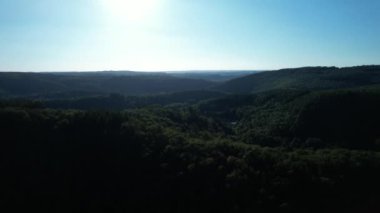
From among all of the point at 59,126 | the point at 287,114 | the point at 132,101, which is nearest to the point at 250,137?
the point at 287,114

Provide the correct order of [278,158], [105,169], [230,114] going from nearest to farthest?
[278,158]
[105,169]
[230,114]

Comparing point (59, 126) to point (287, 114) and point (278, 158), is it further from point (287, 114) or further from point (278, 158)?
point (287, 114)

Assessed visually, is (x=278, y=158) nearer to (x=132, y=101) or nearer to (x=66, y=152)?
(x=66, y=152)

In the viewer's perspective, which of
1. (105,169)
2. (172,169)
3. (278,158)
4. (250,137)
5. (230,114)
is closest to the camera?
(278,158)

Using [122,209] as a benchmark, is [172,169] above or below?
above

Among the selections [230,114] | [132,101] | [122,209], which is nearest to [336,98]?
[230,114]

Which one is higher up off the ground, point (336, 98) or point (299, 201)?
point (336, 98)

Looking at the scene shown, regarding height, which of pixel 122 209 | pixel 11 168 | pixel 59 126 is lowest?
pixel 122 209

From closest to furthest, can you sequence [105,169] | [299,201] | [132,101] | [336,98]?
[299,201]
[105,169]
[336,98]
[132,101]

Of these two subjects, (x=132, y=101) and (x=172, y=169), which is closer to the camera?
(x=172, y=169)
